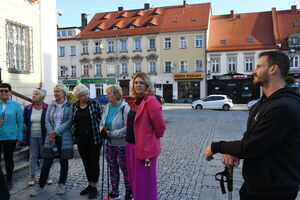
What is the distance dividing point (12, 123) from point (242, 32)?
34.0 metres

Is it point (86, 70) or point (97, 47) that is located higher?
point (97, 47)

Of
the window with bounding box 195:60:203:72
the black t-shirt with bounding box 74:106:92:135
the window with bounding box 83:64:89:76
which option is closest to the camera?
the black t-shirt with bounding box 74:106:92:135

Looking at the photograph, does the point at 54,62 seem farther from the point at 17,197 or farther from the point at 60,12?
the point at 17,197

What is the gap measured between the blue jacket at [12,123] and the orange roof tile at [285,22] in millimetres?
32022

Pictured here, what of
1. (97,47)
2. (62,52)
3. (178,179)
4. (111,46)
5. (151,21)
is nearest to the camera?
(178,179)

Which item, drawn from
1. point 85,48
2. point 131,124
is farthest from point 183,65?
point 131,124

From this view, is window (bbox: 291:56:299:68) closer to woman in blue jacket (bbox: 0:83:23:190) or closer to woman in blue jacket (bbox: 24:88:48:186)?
woman in blue jacket (bbox: 24:88:48:186)

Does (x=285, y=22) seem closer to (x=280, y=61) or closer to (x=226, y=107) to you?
(x=226, y=107)

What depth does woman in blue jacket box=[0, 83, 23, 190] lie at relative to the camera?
436 cm

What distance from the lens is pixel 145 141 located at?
10.5 feet

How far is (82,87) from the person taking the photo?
163 inches

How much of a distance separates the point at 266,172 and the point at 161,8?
1542 inches

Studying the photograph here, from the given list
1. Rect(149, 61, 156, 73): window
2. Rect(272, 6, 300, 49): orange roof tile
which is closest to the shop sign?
Rect(149, 61, 156, 73): window

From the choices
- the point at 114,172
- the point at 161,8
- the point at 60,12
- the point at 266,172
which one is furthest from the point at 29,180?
the point at 161,8
